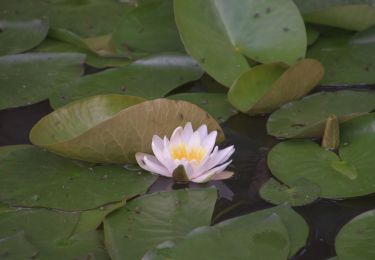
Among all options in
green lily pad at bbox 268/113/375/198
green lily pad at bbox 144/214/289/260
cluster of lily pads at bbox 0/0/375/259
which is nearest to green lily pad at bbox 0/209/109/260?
cluster of lily pads at bbox 0/0/375/259

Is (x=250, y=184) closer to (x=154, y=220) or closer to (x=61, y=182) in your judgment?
(x=154, y=220)

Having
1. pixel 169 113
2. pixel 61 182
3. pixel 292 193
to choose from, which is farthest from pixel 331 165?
pixel 61 182

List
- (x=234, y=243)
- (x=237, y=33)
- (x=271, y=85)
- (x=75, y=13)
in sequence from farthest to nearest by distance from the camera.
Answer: (x=75, y=13), (x=237, y=33), (x=271, y=85), (x=234, y=243)

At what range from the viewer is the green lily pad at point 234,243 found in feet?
4.09

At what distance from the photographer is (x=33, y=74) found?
1954 millimetres

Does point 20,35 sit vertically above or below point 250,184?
above

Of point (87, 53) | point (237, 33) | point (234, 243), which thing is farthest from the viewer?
point (87, 53)

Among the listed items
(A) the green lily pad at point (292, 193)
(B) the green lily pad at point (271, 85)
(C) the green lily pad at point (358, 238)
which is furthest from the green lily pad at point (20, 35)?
(C) the green lily pad at point (358, 238)

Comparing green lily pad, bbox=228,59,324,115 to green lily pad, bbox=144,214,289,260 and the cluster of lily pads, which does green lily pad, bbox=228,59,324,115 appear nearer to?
the cluster of lily pads

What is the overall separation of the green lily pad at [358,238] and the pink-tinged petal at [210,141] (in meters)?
0.33

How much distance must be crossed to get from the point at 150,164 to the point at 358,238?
1.46ft

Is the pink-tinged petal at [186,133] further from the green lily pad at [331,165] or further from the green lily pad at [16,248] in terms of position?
the green lily pad at [16,248]

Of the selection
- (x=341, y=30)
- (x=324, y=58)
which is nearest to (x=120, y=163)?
(x=324, y=58)

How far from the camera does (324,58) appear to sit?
197 centimetres
